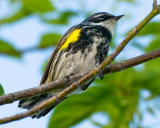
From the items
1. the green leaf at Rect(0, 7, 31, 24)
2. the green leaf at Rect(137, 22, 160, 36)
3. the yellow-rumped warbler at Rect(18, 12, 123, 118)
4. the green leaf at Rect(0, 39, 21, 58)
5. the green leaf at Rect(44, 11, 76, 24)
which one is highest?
the green leaf at Rect(0, 7, 31, 24)

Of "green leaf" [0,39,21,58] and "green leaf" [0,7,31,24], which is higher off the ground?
"green leaf" [0,7,31,24]

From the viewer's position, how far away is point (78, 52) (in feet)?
14.9

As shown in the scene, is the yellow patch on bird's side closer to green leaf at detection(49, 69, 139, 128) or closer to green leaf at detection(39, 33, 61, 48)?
green leaf at detection(39, 33, 61, 48)

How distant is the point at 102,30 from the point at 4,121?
2.87 meters

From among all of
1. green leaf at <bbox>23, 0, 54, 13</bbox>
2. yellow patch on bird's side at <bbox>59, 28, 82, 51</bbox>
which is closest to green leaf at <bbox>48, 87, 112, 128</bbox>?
yellow patch on bird's side at <bbox>59, 28, 82, 51</bbox>

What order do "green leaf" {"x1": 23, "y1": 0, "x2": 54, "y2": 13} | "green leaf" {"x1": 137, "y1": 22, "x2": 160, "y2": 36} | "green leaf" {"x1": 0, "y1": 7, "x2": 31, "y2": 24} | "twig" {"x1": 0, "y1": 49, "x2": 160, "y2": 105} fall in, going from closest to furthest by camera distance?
"twig" {"x1": 0, "y1": 49, "x2": 160, "y2": 105}
"green leaf" {"x1": 137, "y1": 22, "x2": 160, "y2": 36}
"green leaf" {"x1": 23, "y1": 0, "x2": 54, "y2": 13}
"green leaf" {"x1": 0, "y1": 7, "x2": 31, "y2": 24}

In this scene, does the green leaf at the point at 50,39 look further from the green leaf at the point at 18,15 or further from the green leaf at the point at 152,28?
the green leaf at the point at 152,28

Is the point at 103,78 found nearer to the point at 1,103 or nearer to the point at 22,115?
the point at 1,103

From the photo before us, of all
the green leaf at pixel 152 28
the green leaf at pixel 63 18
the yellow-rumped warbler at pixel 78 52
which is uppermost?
the green leaf at pixel 63 18

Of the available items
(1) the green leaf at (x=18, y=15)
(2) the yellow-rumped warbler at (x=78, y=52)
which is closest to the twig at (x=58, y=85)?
(2) the yellow-rumped warbler at (x=78, y=52)

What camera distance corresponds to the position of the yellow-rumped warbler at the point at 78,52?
→ 4523mm

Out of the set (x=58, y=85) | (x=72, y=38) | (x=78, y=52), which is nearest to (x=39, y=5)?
(x=72, y=38)

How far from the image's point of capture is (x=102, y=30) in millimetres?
4938

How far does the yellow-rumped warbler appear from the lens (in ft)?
14.8
